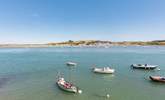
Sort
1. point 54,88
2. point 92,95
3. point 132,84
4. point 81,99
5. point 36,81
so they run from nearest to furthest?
point 81,99, point 92,95, point 54,88, point 132,84, point 36,81

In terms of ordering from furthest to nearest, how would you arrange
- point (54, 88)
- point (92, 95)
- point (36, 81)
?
point (36, 81) < point (54, 88) < point (92, 95)

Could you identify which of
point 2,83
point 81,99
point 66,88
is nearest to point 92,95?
point 81,99

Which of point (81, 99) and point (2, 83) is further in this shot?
point (2, 83)

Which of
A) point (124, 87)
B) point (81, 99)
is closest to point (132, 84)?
point (124, 87)

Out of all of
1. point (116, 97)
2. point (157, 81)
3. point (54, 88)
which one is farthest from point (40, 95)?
point (157, 81)

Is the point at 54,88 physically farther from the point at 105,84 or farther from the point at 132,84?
the point at 132,84

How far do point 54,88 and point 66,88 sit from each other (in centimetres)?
400

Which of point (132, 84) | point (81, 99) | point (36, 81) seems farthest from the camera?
point (36, 81)

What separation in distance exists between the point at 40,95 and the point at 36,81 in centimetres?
1026

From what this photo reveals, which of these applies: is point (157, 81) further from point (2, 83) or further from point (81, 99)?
point (2, 83)

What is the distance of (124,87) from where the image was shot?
33156 mm

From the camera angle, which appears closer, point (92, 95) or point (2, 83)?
point (92, 95)

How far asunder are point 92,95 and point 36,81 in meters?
16.0

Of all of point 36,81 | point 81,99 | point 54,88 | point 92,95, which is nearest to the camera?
Answer: point 81,99
